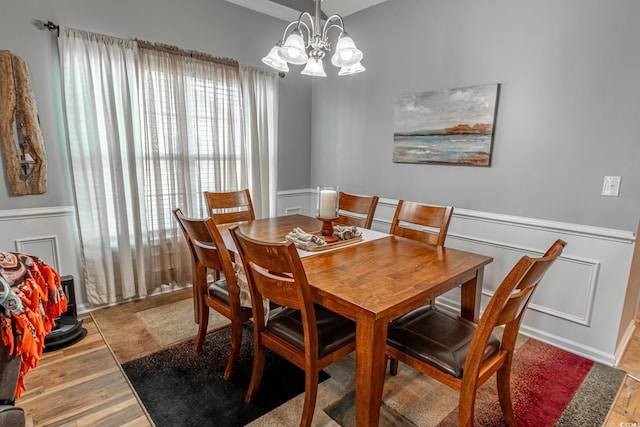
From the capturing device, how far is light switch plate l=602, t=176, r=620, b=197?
208cm

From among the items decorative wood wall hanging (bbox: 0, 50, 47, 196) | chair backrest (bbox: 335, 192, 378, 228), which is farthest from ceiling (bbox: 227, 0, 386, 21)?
chair backrest (bbox: 335, 192, 378, 228)

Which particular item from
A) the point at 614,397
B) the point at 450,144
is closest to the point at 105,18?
the point at 450,144

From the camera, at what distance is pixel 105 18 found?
2.56 meters

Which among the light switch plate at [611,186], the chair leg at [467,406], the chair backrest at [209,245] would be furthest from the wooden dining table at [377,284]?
the light switch plate at [611,186]

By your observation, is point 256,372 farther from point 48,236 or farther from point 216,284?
point 48,236

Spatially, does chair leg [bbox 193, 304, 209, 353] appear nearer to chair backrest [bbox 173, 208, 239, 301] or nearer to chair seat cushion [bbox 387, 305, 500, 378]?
chair backrest [bbox 173, 208, 239, 301]

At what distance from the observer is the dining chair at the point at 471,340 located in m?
1.23

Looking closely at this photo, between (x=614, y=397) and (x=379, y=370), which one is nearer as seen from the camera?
(x=379, y=370)

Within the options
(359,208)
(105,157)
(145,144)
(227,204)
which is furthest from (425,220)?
(105,157)

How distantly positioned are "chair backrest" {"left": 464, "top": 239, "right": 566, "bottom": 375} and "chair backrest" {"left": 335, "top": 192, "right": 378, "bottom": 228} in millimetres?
1285

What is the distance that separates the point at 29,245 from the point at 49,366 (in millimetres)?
920

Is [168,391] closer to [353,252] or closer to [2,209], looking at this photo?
[353,252]

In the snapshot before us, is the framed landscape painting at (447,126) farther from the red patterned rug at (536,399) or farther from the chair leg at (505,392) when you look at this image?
the chair leg at (505,392)

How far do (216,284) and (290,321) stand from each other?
26.5 inches
